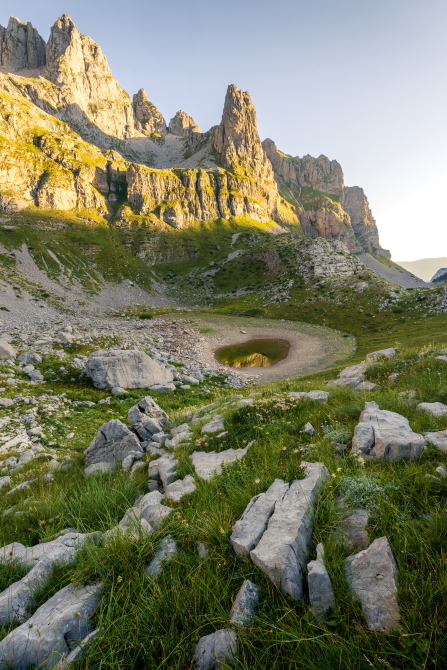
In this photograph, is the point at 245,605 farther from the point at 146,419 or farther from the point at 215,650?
the point at 146,419

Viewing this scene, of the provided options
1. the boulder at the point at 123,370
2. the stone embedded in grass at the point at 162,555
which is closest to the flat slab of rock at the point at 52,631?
the stone embedded in grass at the point at 162,555

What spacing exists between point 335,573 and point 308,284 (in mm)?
89576

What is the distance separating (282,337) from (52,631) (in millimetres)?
49955

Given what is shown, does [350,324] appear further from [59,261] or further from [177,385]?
[59,261]

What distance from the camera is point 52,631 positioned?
2389mm

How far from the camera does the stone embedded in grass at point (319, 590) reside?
7.58 feet

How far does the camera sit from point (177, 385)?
2109 cm

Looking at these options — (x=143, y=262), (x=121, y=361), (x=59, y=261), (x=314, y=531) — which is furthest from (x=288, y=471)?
(x=143, y=262)

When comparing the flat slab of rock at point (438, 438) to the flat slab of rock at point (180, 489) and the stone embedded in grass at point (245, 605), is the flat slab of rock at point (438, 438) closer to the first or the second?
the stone embedded in grass at point (245, 605)

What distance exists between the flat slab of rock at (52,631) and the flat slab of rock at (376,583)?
2480mm

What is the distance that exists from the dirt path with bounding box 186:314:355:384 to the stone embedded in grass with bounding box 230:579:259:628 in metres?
26.2

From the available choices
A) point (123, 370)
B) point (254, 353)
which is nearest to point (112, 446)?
point (123, 370)

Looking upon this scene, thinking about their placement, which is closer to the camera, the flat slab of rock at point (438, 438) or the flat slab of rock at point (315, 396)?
the flat slab of rock at point (438, 438)

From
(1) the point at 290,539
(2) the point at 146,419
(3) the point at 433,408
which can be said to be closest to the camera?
(1) the point at 290,539
